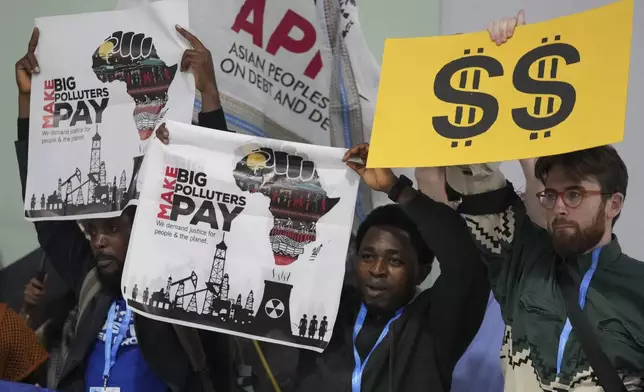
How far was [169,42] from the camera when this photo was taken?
1.59 metres

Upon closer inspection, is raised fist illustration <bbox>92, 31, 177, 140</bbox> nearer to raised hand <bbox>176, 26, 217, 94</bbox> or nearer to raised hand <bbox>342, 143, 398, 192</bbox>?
raised hand <bbox>176, 26, 217, 94</bbox>

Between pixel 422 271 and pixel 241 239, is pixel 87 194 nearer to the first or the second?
pixel 241 239

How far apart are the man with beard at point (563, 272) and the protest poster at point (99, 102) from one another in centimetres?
69

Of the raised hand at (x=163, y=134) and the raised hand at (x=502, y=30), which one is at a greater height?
the raised hand at (x=502, y=30)

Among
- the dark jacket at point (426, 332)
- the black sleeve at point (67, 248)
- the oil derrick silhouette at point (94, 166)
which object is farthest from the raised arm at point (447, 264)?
the black sleeve at point (67, 248)

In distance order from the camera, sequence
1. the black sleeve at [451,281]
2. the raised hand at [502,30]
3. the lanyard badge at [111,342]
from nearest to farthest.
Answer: the raised hand at [502,30] < the black sleeve at [451,281] < the lanyard badge at [111,342]

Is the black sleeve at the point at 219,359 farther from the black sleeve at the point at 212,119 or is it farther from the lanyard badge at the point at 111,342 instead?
the black sleeve at the point at 212,119

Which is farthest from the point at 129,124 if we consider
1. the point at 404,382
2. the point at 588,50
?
the point at 588,50

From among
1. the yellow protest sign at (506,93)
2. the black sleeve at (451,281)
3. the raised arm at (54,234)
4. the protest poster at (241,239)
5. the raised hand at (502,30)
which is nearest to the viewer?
the yellow protest sign at (506,93)

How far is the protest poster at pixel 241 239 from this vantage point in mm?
1459

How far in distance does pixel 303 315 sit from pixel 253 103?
Answer: 2.01ft

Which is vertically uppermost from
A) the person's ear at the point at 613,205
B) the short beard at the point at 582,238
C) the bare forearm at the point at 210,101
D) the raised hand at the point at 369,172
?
the bare forearm at the point at 210,101

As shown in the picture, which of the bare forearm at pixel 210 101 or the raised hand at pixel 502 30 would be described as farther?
the bare forearm at pixel 210 101

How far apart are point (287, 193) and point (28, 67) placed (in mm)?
686
